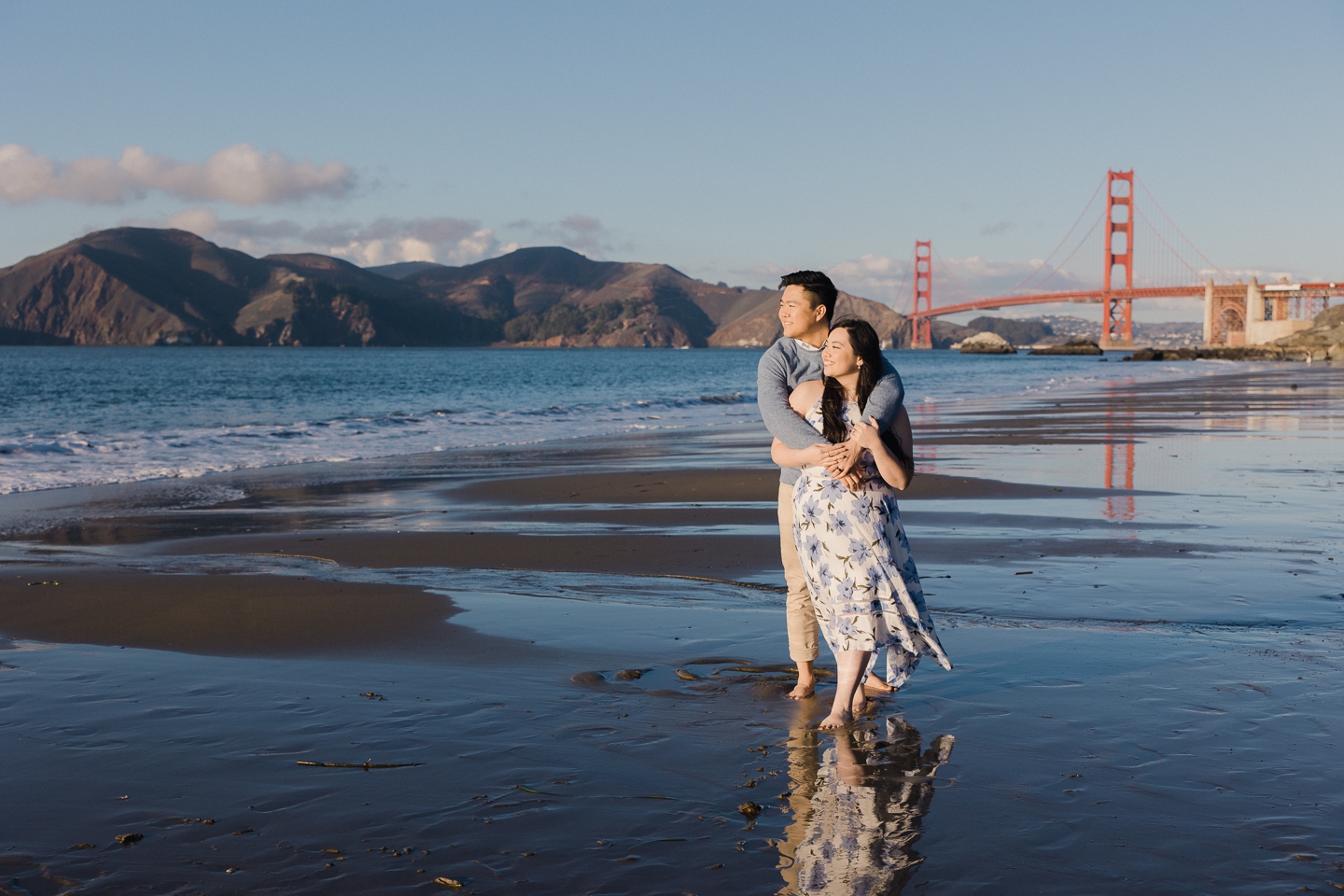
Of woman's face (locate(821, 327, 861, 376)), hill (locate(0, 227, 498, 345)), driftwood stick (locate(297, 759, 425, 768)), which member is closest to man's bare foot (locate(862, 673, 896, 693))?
woman's face (locate(821, 327, 861, 376))

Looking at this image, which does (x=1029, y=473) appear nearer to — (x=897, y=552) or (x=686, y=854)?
(x=897, y=552)

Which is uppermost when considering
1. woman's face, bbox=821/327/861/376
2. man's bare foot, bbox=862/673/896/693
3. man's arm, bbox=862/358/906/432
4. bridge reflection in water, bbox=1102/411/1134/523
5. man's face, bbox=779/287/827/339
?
man's face, bbox=779/287/827/339

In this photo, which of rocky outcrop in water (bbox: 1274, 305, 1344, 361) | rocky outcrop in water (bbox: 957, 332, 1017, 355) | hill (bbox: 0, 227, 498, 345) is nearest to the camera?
rocky outcrop in water (bbox: 1274, 305, 1344, 361)

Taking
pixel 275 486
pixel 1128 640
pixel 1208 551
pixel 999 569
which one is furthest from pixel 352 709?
pixel 275 486

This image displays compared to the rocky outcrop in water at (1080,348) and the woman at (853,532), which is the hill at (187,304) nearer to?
the rocky outcrop in water at (1080,348)

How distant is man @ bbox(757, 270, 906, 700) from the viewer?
2.86 m

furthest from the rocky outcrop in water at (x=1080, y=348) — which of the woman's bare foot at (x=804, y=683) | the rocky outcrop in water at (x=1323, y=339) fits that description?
the woman's bare foot at (x=804, y=683)

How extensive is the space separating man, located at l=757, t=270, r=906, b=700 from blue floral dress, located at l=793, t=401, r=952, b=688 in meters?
0.07

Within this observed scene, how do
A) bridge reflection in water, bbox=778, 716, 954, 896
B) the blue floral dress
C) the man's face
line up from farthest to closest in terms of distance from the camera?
the man's face → the blue floral dress → bridge reflection in water, bbox=778, 716, 954, 896

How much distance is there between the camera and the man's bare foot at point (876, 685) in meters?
3.27

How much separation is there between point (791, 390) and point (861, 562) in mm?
562

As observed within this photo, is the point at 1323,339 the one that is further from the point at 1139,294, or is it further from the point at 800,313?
the point at 800,313

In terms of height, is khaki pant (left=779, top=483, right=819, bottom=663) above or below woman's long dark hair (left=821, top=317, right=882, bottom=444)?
below

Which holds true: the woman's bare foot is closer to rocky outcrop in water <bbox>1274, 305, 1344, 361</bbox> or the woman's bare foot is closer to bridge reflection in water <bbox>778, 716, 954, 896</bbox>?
bridge reflection in water <bbox>778, 716, 954, 896</bbox>
